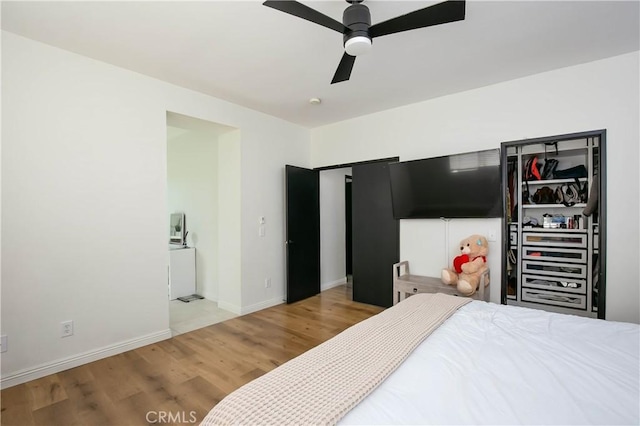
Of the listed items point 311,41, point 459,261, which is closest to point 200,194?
point 311,41

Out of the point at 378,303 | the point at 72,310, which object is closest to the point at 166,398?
the point at 72,310

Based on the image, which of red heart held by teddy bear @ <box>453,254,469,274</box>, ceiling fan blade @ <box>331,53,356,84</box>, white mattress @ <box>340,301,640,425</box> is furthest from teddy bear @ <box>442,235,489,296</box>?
ceiling fan blade @ <box>331,53,356,84</box>

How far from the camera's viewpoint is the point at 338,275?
5.28 m

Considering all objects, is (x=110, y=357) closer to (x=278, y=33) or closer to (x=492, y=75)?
(x=278, y=33)

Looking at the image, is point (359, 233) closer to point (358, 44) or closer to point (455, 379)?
point (358, 44)

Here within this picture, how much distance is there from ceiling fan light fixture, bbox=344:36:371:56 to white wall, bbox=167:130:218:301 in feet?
9.51

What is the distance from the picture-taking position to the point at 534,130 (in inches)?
114

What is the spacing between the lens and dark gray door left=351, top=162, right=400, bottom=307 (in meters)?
3.90

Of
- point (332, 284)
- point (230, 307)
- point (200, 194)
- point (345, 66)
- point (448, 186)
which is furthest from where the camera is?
point (332, 284)

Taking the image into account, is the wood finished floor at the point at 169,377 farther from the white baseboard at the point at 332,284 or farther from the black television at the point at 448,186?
the black television at the point at 448,186

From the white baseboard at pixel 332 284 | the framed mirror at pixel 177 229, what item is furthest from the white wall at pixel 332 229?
the framed mirror at pixel 177 229

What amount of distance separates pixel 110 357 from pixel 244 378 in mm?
1359

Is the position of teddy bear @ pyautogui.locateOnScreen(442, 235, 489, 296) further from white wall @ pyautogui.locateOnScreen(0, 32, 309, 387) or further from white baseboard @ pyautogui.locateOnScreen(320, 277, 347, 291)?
white wall @ pyautogui.locateOnScreen(0, 32, 309, 387)

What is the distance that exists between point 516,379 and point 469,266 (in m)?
1.94
